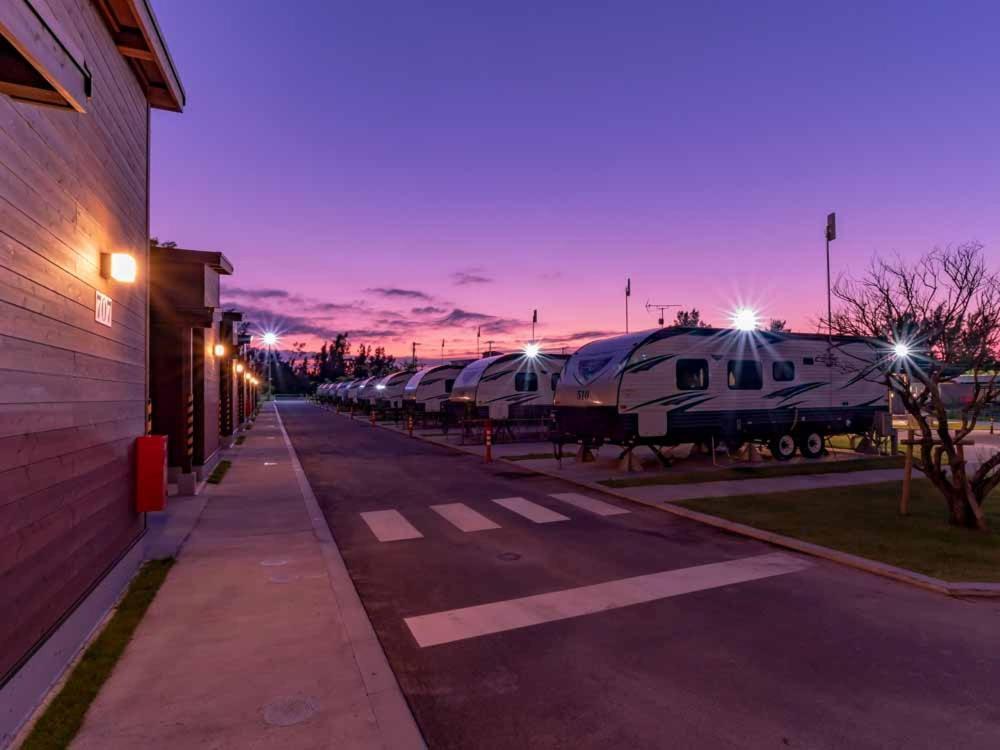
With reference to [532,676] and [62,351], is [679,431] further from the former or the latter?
[62,351]

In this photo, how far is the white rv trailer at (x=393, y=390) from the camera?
35.7 metres

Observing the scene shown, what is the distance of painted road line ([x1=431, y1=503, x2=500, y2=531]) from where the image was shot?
361 inches

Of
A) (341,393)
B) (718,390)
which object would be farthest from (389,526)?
(341,393)

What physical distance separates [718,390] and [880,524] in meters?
6.82

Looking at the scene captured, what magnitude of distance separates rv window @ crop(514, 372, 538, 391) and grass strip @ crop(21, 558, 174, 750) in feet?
62.3

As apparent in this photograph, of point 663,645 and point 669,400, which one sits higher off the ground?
point 669,400

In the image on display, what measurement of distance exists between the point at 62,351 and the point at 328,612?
3.25 metres

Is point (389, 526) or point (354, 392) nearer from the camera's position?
point (389, 526)

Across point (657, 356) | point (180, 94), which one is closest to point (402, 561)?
point (180, 94)

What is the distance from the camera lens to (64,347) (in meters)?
4.64

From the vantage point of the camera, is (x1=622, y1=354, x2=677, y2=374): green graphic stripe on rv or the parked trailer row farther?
the parked trailer row

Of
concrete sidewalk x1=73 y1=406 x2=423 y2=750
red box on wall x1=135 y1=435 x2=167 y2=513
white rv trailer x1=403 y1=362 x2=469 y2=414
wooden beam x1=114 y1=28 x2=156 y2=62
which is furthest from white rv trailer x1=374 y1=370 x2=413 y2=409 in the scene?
wooden beam x1=114 y1=28 x2=156 y2=62

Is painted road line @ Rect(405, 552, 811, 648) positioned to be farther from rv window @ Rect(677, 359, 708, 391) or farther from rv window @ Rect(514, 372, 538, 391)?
rv window @ Rect(514, 372, 538, 391)

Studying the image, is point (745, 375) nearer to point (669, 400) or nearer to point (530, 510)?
point (669, 400)
